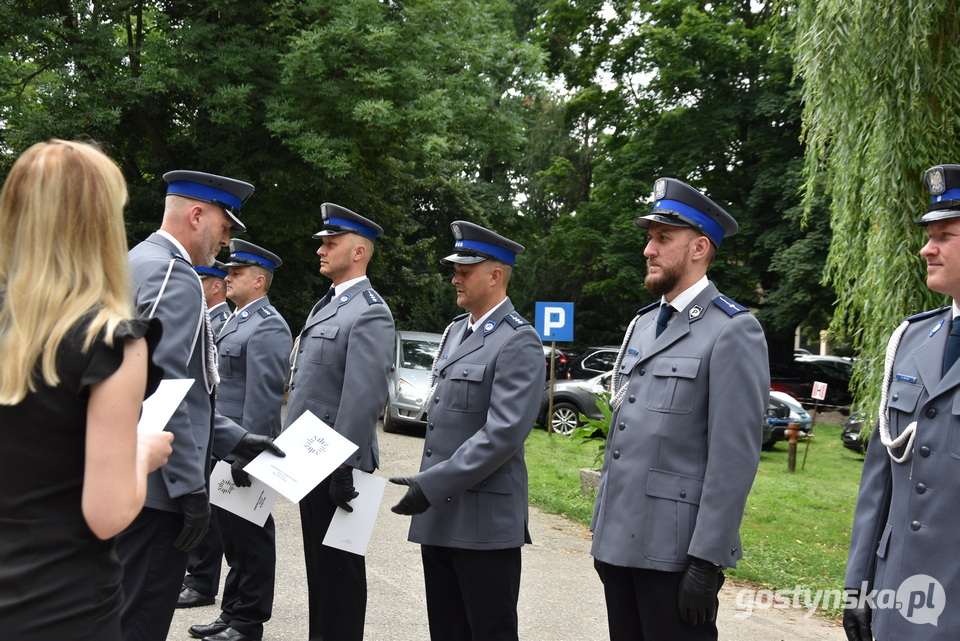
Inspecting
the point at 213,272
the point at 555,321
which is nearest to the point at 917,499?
the point at 213,272

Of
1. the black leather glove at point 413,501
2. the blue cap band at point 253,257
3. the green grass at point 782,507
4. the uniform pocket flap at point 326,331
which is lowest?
the green grass at point 782,507

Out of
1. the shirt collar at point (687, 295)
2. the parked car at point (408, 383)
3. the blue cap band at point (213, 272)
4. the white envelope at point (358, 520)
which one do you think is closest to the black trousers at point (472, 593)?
the white envelope at point (358, 520)

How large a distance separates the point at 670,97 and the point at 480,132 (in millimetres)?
9442

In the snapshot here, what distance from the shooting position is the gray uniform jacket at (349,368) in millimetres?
4609

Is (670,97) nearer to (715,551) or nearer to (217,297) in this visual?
(217,297)

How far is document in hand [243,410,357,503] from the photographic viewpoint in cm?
411

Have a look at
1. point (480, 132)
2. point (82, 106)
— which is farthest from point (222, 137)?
point (480, 132)

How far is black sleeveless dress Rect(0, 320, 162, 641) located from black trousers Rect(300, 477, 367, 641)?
8.73ft

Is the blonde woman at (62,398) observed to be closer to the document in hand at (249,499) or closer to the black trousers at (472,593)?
the black trousers at (472,593)

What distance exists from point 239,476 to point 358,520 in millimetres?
745

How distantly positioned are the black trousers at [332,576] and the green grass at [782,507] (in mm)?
3432

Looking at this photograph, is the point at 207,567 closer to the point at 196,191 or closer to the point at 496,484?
the point at 496,484

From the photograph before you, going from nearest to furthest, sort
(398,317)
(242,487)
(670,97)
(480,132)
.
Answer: (242,487)
(480,132)
(670,97)
(398,317)

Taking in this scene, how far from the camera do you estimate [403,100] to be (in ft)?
49.5
